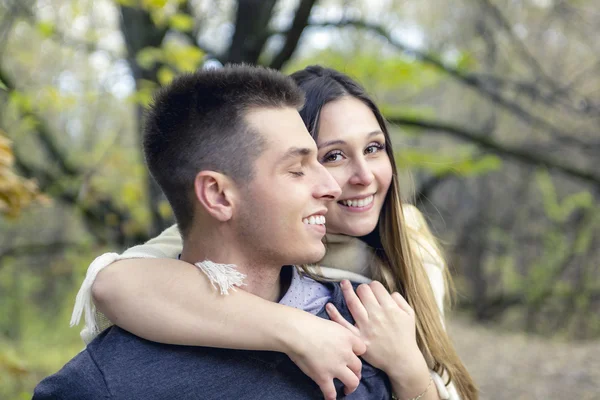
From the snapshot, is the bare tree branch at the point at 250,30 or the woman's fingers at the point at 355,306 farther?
the bare tree branch at the point at 250,30

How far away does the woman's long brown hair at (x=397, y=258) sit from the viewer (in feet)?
7.05

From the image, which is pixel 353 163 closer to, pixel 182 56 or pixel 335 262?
pixel 335 262

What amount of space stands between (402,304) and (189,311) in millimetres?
679

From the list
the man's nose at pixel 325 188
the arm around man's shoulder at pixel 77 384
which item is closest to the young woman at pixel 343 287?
the arm around man's shoulder at pixel 77 384

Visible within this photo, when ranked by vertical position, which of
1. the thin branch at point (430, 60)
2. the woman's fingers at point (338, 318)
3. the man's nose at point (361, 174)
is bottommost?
the woman's fingers at point (338, 318)

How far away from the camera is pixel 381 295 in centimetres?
202

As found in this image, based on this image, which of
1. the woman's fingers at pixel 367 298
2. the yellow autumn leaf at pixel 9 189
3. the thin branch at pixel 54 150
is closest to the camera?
the woman's fingers at pixel 367 298

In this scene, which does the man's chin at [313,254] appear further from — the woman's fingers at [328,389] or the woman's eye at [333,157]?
the woman's eye at [333,157]

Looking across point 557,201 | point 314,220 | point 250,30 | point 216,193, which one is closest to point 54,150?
point 250,30

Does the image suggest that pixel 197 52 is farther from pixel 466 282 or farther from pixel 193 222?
pixel 466 282

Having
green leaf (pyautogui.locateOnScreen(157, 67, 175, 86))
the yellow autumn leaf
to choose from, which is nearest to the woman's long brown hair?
the yellow autumn leaf

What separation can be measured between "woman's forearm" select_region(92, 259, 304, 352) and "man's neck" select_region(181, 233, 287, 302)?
69 mm

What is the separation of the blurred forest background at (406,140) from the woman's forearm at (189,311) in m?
1.32

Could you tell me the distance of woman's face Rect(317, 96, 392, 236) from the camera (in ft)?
7.24
